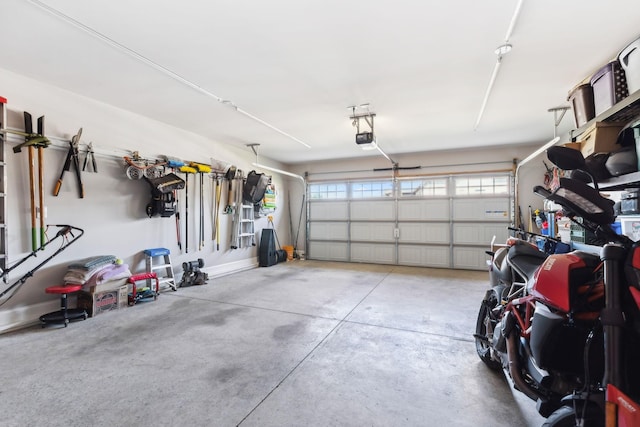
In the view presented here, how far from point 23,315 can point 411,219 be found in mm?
6972

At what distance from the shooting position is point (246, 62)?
2.91 meters

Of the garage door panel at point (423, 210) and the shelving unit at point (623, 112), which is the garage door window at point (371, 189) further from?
the shelving unit at point (623, 112)

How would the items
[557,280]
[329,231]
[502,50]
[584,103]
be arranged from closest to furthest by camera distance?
1. [557,280]
2. [584,103]
3. [502,50]
4. [329,231]

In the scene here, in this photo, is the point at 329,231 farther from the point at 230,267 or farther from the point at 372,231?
the point at 230,267

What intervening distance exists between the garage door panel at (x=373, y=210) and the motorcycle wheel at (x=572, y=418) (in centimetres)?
631

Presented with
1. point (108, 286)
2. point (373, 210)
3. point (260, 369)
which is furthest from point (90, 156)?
point (373, 210)

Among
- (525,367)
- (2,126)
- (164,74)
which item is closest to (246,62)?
(164,74)

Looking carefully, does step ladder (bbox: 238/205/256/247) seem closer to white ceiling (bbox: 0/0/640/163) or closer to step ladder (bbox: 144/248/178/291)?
step ladder (bbox: 144/248/178/291)

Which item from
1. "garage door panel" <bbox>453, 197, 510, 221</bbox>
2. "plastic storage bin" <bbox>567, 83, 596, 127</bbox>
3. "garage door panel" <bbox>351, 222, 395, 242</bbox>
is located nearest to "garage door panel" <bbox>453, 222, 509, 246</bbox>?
"garage door panel" <bbox>453, 197, 510, 221</bbox>

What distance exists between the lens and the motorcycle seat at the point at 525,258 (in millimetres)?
1757

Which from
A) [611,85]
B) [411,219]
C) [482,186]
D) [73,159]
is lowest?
[411,219]

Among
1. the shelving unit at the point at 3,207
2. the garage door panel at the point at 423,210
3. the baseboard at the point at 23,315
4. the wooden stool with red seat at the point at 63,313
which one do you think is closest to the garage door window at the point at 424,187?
the garage door panel at the point at 423,210

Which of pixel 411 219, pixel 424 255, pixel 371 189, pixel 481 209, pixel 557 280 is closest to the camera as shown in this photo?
pixel 557 280

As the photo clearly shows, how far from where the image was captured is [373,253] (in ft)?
24.9
